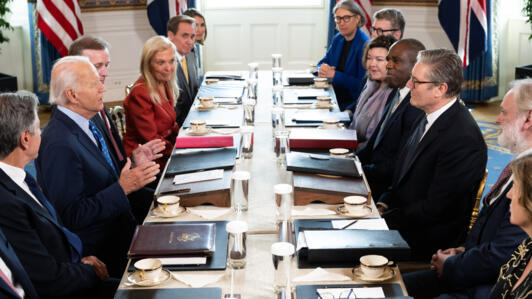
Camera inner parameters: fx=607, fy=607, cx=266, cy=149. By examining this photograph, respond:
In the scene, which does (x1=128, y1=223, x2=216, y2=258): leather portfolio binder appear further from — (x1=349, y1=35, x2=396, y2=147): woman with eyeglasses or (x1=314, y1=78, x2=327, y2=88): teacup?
(x1=314, y1=78, x2=327, y2=88): teacup

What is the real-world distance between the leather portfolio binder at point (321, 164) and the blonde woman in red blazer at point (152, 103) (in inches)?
57.0

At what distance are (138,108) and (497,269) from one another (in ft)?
8.85

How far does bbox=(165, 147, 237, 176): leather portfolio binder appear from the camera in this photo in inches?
122

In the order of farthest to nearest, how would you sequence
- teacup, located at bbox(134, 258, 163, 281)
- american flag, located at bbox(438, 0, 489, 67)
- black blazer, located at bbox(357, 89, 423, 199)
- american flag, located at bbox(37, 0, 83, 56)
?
american flag, located at bbox(438, 0, 489, 67) < american flag, located at bbox(37, 0, 83, 56) < black blazer, located at bbox(357, 89, 423, 199) < teacup, located at bbox(134, 258, 163, 281)

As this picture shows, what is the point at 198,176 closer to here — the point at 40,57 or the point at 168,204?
the point at 168,204

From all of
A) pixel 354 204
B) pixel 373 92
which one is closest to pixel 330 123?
pixel 373 92

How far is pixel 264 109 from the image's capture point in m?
4.84

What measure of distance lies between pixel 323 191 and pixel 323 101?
81.9 inches

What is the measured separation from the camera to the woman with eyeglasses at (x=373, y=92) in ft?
13.8

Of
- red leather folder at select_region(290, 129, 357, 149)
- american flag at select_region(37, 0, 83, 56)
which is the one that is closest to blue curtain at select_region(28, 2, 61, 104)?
american flag at select_region(37, 0, 83, 56)

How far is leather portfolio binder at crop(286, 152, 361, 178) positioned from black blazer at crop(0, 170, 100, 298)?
1.11m

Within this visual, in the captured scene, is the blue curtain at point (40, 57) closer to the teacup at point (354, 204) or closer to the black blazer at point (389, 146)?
the black blazer at point (389, 146)

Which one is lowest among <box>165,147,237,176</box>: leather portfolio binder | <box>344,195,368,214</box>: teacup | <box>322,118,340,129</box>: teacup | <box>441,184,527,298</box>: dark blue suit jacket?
<box>441,184,527,298</box>: dark blue suit jacket

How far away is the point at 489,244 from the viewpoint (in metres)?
2.43
